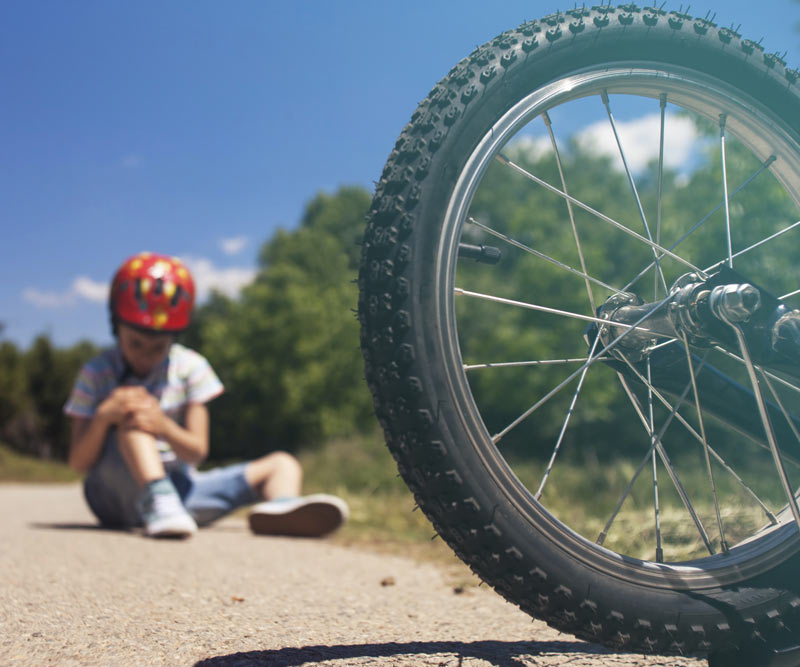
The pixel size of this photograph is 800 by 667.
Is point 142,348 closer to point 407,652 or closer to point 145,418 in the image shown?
point 145,418

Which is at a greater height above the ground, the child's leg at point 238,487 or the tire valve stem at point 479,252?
the tire valve stem at point 479,252

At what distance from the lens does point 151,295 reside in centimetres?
349

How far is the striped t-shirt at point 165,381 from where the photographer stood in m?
3.58

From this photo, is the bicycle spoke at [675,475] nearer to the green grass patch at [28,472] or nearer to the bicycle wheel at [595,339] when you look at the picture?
the bicycle wheel at [595,339]

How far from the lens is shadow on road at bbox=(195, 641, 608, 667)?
1.30 m

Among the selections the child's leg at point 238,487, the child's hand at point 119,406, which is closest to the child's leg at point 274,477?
the child's leg at point 238,487

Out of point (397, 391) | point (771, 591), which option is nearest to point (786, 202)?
point (771, 591)

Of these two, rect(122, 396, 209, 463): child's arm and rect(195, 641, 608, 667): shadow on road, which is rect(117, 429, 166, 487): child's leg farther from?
rect(195, 641, 608, 667): shadow on road

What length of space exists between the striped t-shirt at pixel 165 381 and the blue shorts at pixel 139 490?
0.22m

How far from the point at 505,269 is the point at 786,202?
1988cm

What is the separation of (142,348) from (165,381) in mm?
217

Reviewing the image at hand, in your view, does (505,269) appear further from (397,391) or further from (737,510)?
(397,391)

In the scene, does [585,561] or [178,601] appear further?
[178,601]

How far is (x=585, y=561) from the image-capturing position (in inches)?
50.8
